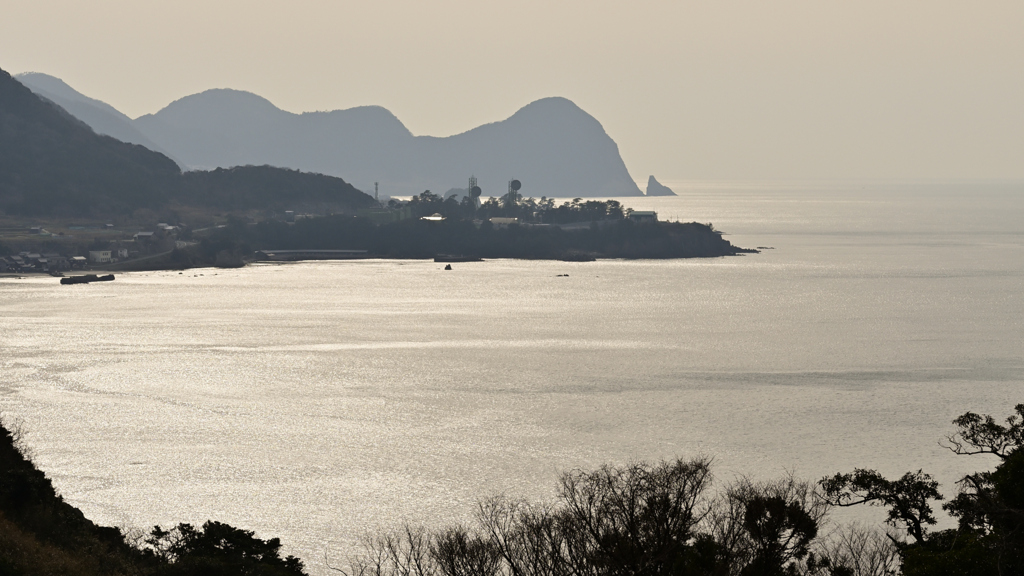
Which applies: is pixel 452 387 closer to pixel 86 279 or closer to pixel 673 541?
pixel 673 541

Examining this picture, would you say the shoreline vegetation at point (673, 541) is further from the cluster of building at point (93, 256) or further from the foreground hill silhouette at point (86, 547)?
the cluster of building at point (93, 256)

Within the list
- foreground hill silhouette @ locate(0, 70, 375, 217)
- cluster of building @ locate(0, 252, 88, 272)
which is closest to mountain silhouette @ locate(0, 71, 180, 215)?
foreground hill silhouette @ locate(0, 70, 375, 217)

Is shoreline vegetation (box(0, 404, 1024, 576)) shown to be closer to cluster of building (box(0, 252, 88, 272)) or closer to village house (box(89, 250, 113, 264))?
cluster of building (box(0, 252, 88, 272))

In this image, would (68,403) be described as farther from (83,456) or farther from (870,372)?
(870,372)

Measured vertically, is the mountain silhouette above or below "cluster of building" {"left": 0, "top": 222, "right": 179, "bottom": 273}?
above

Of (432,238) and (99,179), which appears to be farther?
(99,179)

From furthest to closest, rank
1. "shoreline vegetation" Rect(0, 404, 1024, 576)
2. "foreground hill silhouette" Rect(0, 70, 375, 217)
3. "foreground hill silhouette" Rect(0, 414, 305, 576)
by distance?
1. "foreground hill silhouette" Rect(0, 70, 375, 217)
2. "foreground hill silhouette" Rect(0, 414, 305, 576)
3. "shoreline vegetation" Rect(0, 404, 1024, 576)

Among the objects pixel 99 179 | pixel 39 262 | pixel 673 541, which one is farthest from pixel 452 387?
pixel 99 179
